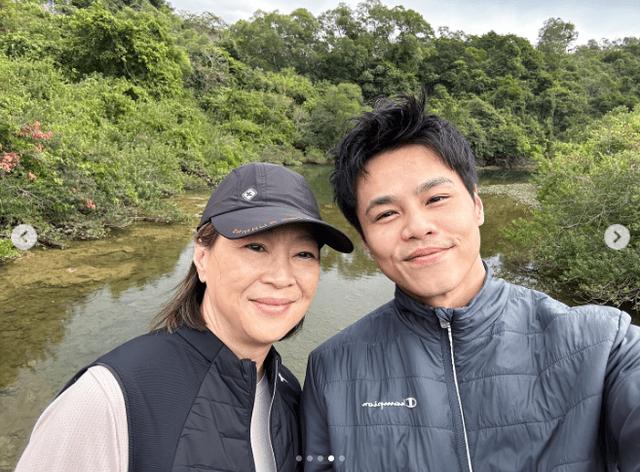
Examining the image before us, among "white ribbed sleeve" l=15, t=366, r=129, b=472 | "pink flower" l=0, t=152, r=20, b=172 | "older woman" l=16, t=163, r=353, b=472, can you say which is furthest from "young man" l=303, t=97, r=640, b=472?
"pink flower" l=0, t=152, r=20, b=172

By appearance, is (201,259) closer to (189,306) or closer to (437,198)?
(189,306)

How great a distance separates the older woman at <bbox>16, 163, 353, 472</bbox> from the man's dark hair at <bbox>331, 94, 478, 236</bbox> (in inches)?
11.9

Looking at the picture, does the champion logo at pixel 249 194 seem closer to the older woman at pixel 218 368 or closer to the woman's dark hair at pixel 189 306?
the older woman at pixel 218 368

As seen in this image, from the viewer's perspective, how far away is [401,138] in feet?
5.17

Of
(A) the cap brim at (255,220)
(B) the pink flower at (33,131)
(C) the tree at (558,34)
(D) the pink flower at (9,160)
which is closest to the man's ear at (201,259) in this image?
(A) the cap brim at (255,220)

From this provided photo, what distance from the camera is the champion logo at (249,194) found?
1280 mm

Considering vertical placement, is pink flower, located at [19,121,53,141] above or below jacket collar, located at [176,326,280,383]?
above

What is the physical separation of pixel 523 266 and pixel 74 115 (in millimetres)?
11555

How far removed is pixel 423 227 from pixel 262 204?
20.8 inches

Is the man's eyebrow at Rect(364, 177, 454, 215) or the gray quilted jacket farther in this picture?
the man's eyebrow at Rect(364, 177, 454, 215)

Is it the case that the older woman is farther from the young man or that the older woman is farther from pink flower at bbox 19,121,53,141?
pink flower at bbox 19,121,53,141

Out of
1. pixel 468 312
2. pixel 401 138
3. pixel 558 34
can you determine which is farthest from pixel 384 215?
pixel 558 34

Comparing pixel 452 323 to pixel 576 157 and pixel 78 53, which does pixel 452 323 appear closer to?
pixel 576 157

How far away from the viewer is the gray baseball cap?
1.21 metres
